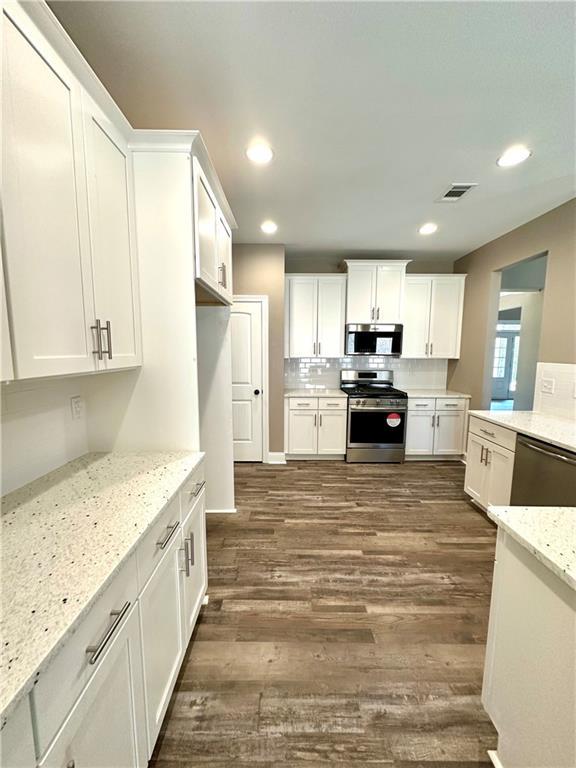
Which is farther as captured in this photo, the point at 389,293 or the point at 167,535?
the point at 389,293

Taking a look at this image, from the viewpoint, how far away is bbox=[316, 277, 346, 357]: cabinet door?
3965mm

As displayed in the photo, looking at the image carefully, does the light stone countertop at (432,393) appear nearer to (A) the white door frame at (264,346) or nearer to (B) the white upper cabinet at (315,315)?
(B) the white upper cabinet at (315,315)

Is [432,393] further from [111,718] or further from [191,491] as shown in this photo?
[111,718]

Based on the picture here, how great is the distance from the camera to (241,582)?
1925 millimetres

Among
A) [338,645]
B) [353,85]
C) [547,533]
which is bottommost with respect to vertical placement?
[338,645]

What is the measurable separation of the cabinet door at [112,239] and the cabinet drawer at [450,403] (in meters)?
3.71

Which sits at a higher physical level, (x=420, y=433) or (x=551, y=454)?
(x=551, y=454)

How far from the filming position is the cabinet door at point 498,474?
2393 millimetres

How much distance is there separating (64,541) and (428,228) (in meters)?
3.84

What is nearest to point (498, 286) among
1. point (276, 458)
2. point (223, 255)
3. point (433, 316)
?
point (433, 316)

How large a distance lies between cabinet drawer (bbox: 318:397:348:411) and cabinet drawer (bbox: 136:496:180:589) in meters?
2.78

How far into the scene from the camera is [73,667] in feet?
2.10

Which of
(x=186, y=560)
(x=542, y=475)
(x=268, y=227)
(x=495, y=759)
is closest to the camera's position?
(x=495, y=759)

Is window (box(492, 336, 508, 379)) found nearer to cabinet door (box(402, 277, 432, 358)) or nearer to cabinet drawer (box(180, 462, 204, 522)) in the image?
cabinet door (box(402, 277, 432, 358))
